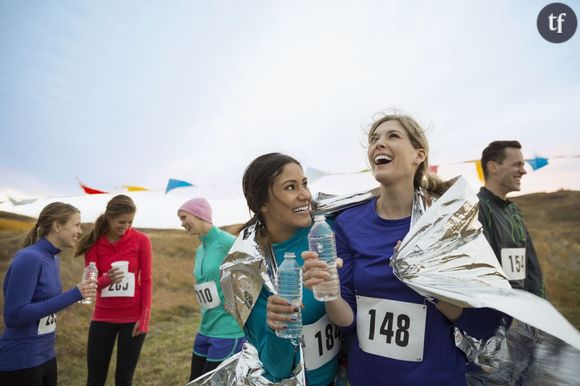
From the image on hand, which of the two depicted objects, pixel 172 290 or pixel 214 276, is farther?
pixel 172 290

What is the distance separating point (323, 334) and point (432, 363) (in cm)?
51

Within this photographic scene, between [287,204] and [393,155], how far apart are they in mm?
586

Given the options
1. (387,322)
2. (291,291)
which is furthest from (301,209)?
(387,322)

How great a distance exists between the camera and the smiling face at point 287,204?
1.91 m

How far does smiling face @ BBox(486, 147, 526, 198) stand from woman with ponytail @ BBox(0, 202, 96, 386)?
3763 mm

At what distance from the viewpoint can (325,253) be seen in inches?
63.3

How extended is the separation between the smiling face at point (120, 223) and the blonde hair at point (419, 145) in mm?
2798

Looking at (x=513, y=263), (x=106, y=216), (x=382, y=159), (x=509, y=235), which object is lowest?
(x=513, y=263)

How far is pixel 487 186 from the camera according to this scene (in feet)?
11.5

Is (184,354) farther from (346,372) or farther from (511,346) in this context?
(511,346)

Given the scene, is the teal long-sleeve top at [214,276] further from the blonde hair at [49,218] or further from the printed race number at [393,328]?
the printed race number at [393,328]

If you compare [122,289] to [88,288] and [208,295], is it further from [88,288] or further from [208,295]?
[208,295]

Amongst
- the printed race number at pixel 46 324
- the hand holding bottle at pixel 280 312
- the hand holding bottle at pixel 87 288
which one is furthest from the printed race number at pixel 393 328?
the printed race number at pixel 46 324

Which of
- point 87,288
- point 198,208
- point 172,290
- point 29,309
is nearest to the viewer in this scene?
point 29,309
